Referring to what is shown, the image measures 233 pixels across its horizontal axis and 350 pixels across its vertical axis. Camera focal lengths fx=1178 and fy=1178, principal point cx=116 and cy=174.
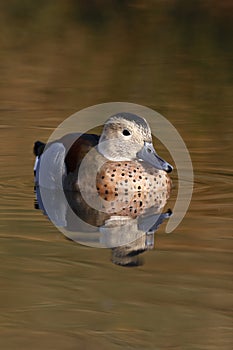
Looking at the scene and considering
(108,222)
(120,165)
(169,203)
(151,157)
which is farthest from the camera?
(120,165)

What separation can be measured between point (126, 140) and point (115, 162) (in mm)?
207

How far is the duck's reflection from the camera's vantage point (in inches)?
300

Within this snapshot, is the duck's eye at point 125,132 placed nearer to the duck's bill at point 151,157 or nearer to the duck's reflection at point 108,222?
the duck's bill at point 151,157

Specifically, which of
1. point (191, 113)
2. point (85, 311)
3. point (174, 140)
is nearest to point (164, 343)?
point (85, 311)

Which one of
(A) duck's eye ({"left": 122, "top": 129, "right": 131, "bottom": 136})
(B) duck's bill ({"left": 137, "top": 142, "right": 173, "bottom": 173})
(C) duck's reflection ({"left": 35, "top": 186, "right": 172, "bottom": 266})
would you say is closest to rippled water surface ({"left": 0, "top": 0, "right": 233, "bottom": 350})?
(C) duck's reflection ({"left": 35, "top": 186, "right": 172, "bottom": 266})

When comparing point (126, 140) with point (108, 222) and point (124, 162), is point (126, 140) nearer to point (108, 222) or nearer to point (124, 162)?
point (124, 162)

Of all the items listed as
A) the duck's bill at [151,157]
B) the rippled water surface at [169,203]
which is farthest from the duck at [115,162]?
the rippled water surface at [169,203]

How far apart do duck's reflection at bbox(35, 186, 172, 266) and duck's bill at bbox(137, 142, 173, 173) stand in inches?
9.1

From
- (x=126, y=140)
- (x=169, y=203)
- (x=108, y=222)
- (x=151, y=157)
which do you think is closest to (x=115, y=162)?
(x=126, y=140)

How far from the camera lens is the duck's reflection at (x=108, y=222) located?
761cm

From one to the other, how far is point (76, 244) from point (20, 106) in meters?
6.73

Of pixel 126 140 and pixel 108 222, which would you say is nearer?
pixel 108 222

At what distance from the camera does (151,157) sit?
959 centimetres

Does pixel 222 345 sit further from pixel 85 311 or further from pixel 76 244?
pixel 76 244
